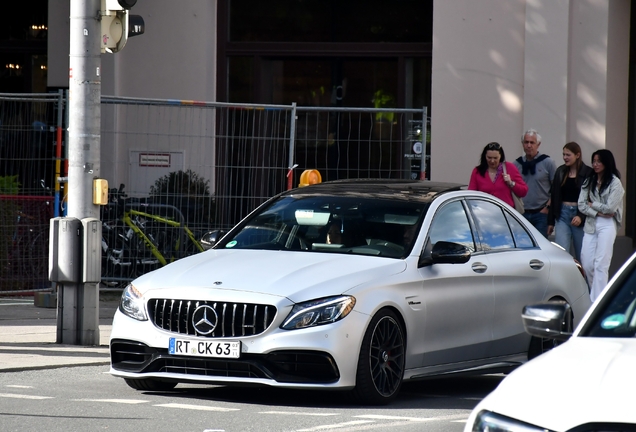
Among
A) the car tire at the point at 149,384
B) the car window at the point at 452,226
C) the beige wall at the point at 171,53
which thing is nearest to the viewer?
the car tire at the point at 149,384

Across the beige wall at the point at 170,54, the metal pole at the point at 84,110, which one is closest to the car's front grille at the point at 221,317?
the metal pole at the point at 84,110

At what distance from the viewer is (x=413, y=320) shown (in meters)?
8.27

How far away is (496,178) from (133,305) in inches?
238

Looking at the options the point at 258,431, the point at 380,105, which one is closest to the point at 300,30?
the point at 380,105

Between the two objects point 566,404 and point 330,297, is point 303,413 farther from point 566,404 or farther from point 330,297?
point 566,404

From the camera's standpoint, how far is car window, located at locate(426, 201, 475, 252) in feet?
29.2

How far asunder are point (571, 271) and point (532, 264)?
21.8 inches

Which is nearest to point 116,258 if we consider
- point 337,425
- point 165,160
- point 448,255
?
point 165,160

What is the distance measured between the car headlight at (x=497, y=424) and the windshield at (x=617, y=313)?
915 mm

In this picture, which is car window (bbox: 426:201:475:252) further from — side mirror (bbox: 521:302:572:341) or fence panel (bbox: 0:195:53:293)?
fence panel (bbox: 0:195:53:293)

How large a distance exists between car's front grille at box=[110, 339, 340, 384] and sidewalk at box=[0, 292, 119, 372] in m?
1.95

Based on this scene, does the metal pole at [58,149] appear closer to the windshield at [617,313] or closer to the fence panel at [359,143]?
the fence panel at [359,143]

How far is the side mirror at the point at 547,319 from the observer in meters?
4.62

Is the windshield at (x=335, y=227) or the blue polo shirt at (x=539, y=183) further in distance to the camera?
the blue polo shirt at (x=539, y=183)
